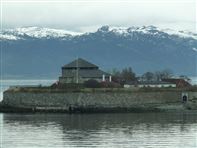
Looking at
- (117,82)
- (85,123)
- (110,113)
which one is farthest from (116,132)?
(117,82)

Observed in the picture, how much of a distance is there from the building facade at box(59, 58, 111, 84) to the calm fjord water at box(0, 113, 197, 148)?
493 inches

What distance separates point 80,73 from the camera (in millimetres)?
59406

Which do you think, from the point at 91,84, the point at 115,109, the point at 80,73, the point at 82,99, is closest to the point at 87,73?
the point at 80,73

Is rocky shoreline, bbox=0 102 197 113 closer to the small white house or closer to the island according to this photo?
the island

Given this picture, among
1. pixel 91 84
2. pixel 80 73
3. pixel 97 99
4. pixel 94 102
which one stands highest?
pixel 80 73

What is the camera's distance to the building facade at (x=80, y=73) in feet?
193

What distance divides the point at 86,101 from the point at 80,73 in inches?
371

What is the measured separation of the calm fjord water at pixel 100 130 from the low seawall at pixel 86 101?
3002 mm

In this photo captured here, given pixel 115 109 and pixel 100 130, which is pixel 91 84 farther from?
pixel 100 130

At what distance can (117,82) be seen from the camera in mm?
58844

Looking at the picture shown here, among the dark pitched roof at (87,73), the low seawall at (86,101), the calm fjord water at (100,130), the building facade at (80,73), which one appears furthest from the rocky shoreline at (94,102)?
the dark pitched roof at (87,73)

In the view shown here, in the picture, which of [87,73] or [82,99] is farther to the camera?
[87,73]

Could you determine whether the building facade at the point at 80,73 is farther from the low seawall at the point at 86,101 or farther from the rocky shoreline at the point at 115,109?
the rocky shoreline at the point at 115,109

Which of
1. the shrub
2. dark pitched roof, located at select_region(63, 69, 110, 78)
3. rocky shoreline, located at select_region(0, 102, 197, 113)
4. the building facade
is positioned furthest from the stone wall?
dark pitched roof, located at select_region(63, 69, 110, 78)
